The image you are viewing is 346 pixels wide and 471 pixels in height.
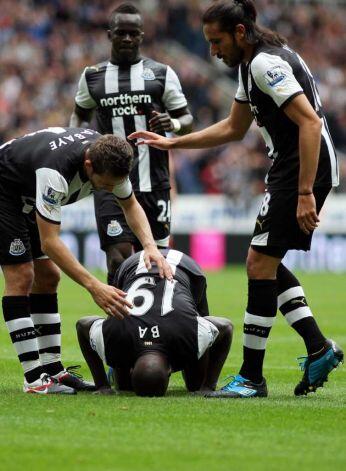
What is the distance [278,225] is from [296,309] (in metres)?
0.76

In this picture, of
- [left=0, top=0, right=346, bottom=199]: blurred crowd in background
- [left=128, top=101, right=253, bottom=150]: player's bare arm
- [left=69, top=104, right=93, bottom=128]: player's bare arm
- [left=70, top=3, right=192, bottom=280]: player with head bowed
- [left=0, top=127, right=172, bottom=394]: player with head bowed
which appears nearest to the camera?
[left=0, top=127, right=172, bottom=394]: player with head bowed

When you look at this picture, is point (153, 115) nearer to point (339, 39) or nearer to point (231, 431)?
point (231, 431)

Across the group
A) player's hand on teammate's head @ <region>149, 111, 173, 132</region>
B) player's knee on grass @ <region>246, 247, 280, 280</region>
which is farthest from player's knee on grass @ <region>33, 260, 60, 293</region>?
player's hand on teammate's head @ <region>149, 111, 173, 132</region>

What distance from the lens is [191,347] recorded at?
6.78 meters

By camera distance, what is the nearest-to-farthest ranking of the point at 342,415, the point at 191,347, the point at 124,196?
the point at 342,415, the point at 191,347, the point at 124,196

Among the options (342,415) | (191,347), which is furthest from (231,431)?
(191,347)

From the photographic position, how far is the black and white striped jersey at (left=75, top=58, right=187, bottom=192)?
9.18 m

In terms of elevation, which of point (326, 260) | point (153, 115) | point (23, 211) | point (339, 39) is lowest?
point (326, 260)

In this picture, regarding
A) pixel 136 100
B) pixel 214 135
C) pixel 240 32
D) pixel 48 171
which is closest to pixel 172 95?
pixel 136 100

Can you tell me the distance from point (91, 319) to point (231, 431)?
175cm

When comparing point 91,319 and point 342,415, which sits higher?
point 91,319

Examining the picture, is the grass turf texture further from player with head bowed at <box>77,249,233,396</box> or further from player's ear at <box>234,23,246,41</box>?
player's ear at <box>234,23,246,41</box>

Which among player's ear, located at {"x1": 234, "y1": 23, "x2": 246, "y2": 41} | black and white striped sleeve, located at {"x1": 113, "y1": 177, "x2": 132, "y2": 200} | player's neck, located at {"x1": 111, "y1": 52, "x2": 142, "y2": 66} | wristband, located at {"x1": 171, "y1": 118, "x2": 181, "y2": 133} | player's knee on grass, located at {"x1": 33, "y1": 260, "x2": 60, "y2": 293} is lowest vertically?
player's knee on grass, located at {"x1": 33, "y1": 260, "x2": 60, "y2": 293}

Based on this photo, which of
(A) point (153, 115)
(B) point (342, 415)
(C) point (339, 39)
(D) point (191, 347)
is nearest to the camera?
(B) point (342, 415)
